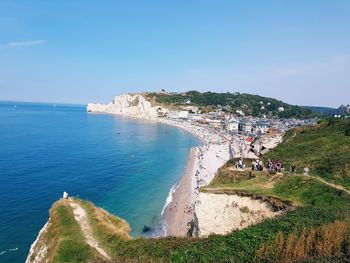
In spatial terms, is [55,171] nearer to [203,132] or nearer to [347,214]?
[347,214]

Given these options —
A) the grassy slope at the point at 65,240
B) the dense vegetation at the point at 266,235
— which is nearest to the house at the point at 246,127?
the dense vegetation at the point at 266,235

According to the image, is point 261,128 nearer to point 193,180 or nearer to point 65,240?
point 193,180

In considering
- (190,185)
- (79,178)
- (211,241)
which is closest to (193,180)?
(190,185)

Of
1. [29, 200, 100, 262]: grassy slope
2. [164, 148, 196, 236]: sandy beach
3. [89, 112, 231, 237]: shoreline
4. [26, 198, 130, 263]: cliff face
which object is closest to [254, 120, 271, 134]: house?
[89, 112, 231, 237]: shoreline

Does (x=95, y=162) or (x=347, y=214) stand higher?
(x=347, y=214)

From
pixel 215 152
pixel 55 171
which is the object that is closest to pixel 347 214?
pixel 55 171
